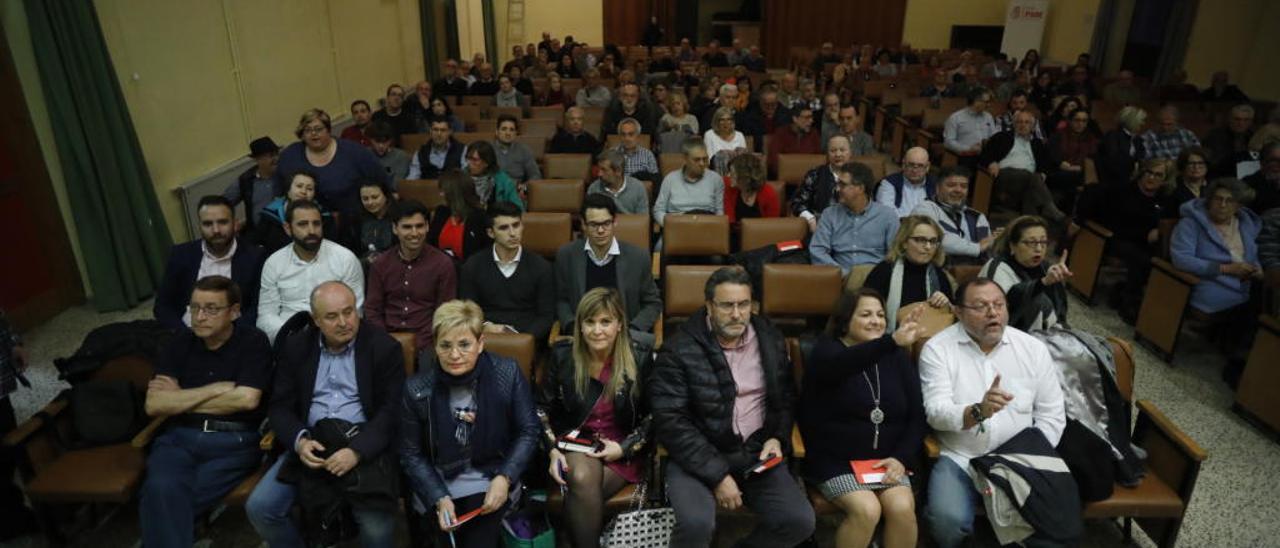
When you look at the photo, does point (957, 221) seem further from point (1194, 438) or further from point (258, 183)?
point (258, 183)

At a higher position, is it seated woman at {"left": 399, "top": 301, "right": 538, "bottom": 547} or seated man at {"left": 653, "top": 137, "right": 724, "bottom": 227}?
seated man at {"left": 653, "top": 137, "right": 724, "bottom": 227}

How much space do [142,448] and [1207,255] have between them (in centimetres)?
560

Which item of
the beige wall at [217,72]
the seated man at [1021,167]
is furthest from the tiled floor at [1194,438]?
the beige wall at [217,72]

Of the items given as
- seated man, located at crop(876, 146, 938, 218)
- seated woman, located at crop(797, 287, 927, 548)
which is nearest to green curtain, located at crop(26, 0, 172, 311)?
seated woman, located at crop(797, 287, 927, 548)

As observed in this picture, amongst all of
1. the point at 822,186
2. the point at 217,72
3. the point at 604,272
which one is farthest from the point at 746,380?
the point at 217,72

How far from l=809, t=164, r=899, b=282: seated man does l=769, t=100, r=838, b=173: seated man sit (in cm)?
212

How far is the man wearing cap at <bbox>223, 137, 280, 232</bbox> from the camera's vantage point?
502 cm

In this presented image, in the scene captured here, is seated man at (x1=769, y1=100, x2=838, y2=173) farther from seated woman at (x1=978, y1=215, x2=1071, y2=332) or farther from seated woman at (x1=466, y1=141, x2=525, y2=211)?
seated woman at (x1=978, y1=215, x2=1071, y2=332)

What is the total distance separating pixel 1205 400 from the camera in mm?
4027

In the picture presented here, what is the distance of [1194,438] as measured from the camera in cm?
367

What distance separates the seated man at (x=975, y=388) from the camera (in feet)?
8.77

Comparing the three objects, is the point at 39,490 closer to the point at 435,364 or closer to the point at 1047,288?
the point at 435,364

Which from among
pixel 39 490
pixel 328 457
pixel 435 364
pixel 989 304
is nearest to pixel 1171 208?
pixel 989 304

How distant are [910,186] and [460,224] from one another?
2.90 metres
